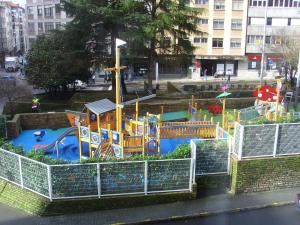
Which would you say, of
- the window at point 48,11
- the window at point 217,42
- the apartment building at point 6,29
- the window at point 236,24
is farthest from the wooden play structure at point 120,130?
the apartment building at point 6,29

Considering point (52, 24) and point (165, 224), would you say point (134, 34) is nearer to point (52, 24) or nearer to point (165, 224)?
point (165, 224)

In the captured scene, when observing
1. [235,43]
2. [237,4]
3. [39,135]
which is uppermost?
[237,4]

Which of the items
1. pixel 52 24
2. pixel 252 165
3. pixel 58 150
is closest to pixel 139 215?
pixel 252 165

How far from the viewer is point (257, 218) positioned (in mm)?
10344

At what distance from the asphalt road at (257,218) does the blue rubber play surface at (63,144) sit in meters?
5.70

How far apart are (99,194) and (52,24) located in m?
55.3

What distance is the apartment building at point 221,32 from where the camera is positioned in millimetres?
46941

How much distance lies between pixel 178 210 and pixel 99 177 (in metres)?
2.56

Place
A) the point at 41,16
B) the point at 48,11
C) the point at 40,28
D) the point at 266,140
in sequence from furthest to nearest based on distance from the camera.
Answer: the point at 40,28 → the point at 41,16 → the point at 48,11 → the point at 266,140

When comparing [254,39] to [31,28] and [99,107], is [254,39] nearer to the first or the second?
[99,107]

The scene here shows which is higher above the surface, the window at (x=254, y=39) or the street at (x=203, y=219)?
the window at (x=254, y=39)

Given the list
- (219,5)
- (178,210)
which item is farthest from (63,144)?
(219,5)

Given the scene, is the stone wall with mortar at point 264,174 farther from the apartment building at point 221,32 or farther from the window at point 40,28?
the window at point 40,28

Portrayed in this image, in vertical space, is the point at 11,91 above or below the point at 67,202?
above
